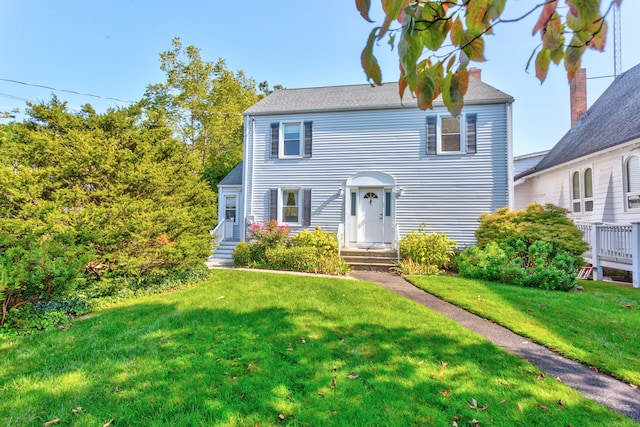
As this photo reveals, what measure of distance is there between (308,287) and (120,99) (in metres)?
14.1

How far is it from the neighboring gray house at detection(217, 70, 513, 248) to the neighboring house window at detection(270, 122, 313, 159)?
42 mm

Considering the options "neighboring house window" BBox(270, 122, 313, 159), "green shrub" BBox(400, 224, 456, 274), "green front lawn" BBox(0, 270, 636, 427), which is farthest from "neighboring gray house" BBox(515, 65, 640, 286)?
"neighboring house window" BBox(270, 122, 313, 159)

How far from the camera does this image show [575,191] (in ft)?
37.2

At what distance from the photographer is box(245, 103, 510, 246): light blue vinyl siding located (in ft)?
34.3

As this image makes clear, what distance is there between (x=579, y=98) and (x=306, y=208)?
1516cm

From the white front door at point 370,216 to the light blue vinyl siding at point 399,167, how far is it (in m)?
0.65

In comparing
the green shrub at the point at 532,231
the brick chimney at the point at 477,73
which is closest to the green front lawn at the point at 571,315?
the green shrub at the point at 532,231

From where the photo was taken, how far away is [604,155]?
960 cm

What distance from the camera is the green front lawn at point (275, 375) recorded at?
2.26m

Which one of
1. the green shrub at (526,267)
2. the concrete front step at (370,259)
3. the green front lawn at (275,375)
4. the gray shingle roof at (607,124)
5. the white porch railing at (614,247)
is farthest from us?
the concrete front step at (370,259)

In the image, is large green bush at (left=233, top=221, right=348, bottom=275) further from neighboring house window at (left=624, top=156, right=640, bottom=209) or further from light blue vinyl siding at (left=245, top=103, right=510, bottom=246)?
neighboring house window at (left=624, top=156, right=640, bottom=209)

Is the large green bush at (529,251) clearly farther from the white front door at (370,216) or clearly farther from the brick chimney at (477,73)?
the brick chimney at (477,73)

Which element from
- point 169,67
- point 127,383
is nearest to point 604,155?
point 127,383

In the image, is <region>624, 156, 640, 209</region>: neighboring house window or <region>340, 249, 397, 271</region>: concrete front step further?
<region>340, 249, 397, 271</region>: concrete front step
